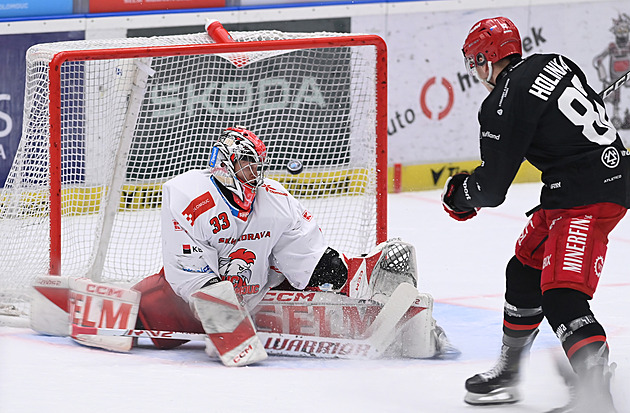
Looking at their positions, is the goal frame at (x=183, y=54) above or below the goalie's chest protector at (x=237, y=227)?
above

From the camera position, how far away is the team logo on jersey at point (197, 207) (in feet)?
11.4

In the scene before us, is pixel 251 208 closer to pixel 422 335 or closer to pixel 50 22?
pixel 422 335

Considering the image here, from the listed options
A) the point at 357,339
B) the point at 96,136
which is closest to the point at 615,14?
the point at 96,136

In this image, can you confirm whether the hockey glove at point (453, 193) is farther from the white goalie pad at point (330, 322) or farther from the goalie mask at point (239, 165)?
the goalie mask at point (239, 165)

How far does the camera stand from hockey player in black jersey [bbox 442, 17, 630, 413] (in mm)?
2684

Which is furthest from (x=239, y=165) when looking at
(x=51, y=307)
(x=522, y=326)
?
(x=522, y=326)

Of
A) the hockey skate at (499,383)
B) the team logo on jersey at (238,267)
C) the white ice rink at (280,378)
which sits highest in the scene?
the team logo on jersey at (238,267)

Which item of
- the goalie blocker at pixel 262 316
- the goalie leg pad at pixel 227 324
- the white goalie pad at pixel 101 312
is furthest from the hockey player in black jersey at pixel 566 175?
the white goalie pad at pixel 101 312

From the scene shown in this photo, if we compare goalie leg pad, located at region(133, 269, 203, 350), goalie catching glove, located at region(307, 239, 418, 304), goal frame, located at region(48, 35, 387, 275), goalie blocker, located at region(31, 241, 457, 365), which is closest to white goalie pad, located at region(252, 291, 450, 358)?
goalie blocker, located at region(31, 241, 457, 365)

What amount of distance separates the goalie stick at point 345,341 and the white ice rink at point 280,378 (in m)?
0.05

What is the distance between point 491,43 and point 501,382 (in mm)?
1059

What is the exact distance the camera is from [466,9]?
7.38m

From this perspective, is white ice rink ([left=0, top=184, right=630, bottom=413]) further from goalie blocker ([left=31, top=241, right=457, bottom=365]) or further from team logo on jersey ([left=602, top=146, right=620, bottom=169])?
team logo on jersey ([left=602, top=146, right=620, bottom=169])

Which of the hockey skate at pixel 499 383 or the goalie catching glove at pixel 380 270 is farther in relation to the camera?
the goalie catching glove at pixel 380 270
